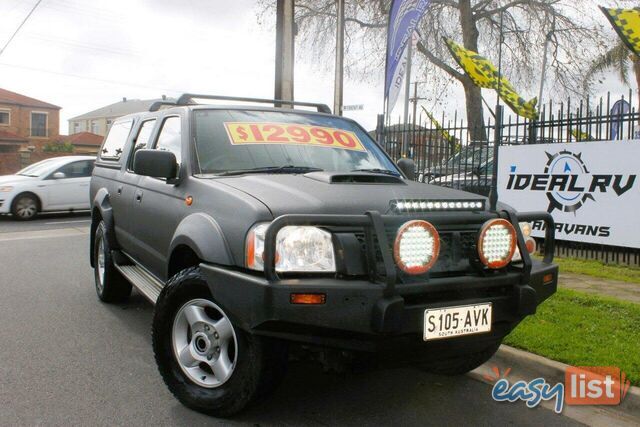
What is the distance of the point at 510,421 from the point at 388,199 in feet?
4.89

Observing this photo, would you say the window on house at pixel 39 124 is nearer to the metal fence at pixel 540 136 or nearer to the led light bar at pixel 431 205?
the metal fence at pixel 540 136

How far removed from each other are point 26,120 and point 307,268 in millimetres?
56737

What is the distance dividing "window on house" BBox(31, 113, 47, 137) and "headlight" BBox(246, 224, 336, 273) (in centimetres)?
5689

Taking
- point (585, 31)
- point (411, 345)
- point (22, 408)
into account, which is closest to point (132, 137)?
point (22, 408)

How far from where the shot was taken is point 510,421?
10.9 feet

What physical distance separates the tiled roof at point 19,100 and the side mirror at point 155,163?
178 ft

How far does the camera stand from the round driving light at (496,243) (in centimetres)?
299

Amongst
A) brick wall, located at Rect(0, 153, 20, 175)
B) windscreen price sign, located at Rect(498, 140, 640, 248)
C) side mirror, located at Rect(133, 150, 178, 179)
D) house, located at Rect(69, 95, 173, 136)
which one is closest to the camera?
side mirror, located at Rect(133, 150, 178, 179)

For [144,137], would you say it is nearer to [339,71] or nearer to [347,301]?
[347,301]

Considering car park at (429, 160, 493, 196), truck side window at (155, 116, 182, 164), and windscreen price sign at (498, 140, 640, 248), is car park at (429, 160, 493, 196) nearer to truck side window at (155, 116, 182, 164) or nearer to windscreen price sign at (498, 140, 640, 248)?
windscreen price sign at (498, 140, 640, 248)

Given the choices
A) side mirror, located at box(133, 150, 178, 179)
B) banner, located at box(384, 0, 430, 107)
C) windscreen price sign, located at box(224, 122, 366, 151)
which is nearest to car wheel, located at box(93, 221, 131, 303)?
side mirror, located at box(133, 150, 178, 179)

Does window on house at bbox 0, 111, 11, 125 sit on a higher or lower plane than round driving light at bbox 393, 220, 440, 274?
higher

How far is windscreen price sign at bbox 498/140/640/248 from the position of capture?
24.2 ft

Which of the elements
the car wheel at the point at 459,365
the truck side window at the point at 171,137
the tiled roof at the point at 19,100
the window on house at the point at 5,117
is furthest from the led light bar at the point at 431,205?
the window on house at the point at 5,117
